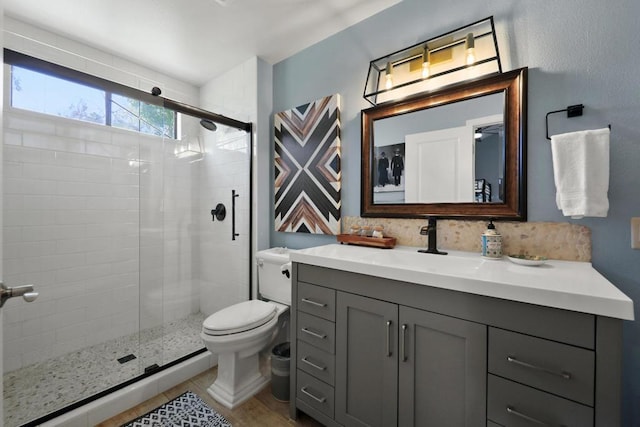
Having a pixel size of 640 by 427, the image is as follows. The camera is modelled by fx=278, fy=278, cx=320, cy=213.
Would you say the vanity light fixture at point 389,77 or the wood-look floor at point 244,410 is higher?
the vanity light fixture at point 389,77

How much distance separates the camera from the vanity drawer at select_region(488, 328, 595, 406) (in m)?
0.84

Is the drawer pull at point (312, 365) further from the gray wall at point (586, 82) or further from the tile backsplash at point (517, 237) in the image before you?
the gray wall at point (586, 82)

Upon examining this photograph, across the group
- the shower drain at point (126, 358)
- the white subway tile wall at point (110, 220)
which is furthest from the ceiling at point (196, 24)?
the shower drain at point (126, 358)

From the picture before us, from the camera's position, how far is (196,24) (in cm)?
201

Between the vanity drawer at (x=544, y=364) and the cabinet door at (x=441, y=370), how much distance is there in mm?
49

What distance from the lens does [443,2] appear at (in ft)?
5.31

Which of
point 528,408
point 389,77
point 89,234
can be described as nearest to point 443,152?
point 389,77

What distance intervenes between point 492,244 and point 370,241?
26.0 inches

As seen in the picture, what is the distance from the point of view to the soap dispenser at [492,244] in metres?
A: 1.36

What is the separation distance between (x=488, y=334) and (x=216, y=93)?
2.97 meters

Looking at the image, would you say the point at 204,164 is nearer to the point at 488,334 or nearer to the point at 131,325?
the point at 131,325

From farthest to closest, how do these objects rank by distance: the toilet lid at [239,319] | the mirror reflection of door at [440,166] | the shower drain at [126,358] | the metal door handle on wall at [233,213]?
1. the metal door handle on wall at [233,213]
2. the shower drain at [126,358]
3. the toilet lid at [239,319]
4. the mirror reflection of door at [440,166]

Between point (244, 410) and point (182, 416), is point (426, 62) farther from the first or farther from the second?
point (182, 416)

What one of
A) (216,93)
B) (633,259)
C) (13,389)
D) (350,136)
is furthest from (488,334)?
(216,93)
